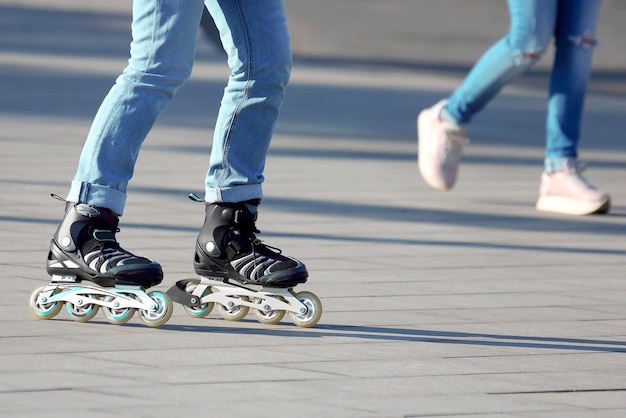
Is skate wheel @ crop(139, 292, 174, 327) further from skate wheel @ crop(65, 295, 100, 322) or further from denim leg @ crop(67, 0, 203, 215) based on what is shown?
denim leg @ crop(67, 0, 203, 215)

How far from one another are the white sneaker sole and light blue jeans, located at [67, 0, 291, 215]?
255 centimetres

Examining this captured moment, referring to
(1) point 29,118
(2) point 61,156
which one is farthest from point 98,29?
(2) point 61,156

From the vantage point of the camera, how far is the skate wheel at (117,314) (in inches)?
155

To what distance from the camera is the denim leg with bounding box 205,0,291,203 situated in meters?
4.17

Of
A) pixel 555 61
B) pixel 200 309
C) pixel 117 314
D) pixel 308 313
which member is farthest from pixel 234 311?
pixel 555 61

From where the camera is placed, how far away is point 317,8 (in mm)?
21344

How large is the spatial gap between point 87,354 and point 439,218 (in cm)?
283

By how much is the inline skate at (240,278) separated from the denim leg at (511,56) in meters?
2.35

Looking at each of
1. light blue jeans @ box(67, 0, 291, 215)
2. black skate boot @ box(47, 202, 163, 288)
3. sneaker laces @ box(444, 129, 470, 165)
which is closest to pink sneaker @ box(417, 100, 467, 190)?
sneaker laces @ box(444, 129, 470, 165)

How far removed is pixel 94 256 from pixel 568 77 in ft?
10.2

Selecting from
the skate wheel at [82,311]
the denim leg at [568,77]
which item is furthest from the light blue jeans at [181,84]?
the denim leg at [568,77]

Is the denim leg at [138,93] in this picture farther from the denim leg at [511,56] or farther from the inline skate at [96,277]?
the denim leg at [511,56]

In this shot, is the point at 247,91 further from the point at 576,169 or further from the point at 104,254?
the point at 576,169

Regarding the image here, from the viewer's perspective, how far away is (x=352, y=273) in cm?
493
